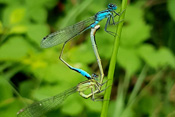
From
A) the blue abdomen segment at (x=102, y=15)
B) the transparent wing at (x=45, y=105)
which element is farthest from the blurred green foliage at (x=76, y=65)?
the blue abdomen segment at (x=102, y=15)

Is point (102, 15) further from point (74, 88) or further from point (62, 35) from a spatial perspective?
point (74, 88)

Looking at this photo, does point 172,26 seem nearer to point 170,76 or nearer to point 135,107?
point 170,76

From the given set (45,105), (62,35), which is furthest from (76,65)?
(45,105)

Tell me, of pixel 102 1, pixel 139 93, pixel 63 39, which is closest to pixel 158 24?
pixel 102 1

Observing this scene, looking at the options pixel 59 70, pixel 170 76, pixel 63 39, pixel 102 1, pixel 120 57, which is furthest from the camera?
pixel 102 1

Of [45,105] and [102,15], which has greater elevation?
[102,15]

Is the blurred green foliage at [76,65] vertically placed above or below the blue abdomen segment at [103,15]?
above

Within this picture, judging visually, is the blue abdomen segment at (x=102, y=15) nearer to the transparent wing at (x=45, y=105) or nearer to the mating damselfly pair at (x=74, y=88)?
the mating damselfly pair at (x=74, y=88)

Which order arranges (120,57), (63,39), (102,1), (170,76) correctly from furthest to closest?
1. (102,1)
2. (170,76)
3. (120,57)
4. (63,39)
